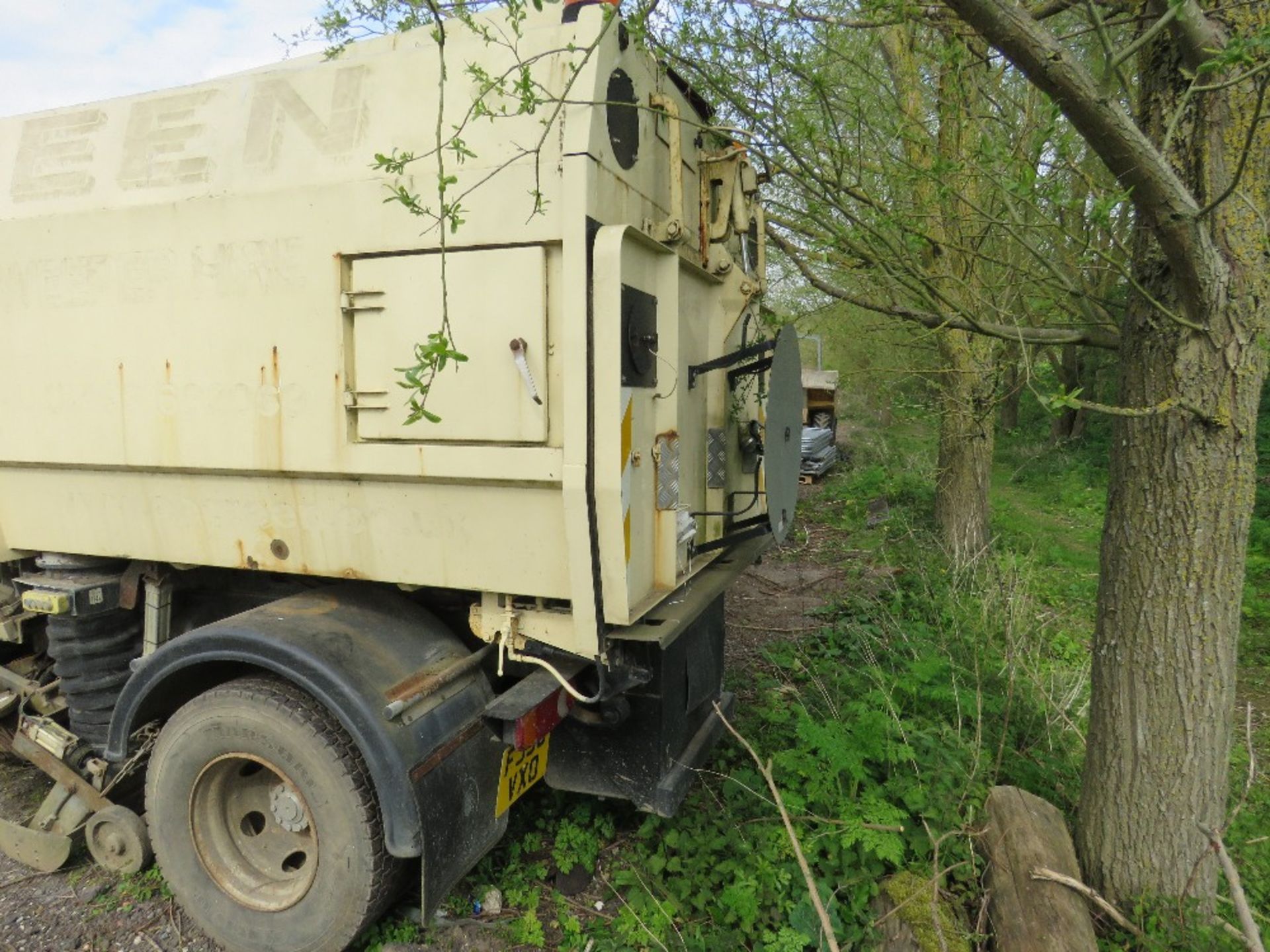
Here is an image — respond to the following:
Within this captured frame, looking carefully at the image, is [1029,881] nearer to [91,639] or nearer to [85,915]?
[85,915]

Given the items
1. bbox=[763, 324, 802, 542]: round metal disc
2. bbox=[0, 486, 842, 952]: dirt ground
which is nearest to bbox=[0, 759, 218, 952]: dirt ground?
bbox=[0, 486, 842, 952]: dirt ground

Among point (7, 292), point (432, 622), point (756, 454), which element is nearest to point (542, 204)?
point (432, 622)

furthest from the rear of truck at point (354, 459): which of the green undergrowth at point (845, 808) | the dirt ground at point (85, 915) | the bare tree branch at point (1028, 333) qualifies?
the bare tree branch at point (1028, 333)

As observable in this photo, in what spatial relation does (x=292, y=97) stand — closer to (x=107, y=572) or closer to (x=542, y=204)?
(x=542, y=204)

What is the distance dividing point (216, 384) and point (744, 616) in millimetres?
4149

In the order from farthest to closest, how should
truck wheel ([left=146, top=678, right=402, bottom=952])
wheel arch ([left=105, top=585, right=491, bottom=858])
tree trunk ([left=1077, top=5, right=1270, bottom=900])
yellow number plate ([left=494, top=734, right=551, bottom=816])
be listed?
1. yellow number plate ([left=494, top=734, right=551, bottom=816])
2. truck wheel ([left=146, top=678, right=402, bottom=952])
3. wheel arch ([left=105, top=585, right=491, bottom=858])
4. tree trunk ([left=1077, top=5, right=1270, bottom=900])

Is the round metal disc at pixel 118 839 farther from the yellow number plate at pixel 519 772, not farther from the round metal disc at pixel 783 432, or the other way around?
the round metal disc at pixel 783 432

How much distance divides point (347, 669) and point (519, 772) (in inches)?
28.0

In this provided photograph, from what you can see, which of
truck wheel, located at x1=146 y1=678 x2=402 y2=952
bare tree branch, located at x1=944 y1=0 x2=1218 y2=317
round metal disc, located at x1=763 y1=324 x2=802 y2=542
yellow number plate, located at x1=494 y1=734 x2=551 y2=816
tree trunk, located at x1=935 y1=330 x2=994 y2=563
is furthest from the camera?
tree trunk, located at x1=935 y1=330 x2=994 y2=563

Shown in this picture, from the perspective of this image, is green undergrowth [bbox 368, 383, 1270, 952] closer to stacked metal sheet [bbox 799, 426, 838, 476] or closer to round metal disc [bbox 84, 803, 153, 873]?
round metal disc [bbox 84, 803, 153, 873]

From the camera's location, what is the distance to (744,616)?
5.88 meters

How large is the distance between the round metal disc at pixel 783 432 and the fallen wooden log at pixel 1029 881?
1.24 metres

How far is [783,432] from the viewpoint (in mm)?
3086

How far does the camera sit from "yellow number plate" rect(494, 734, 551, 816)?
8.75 ft
